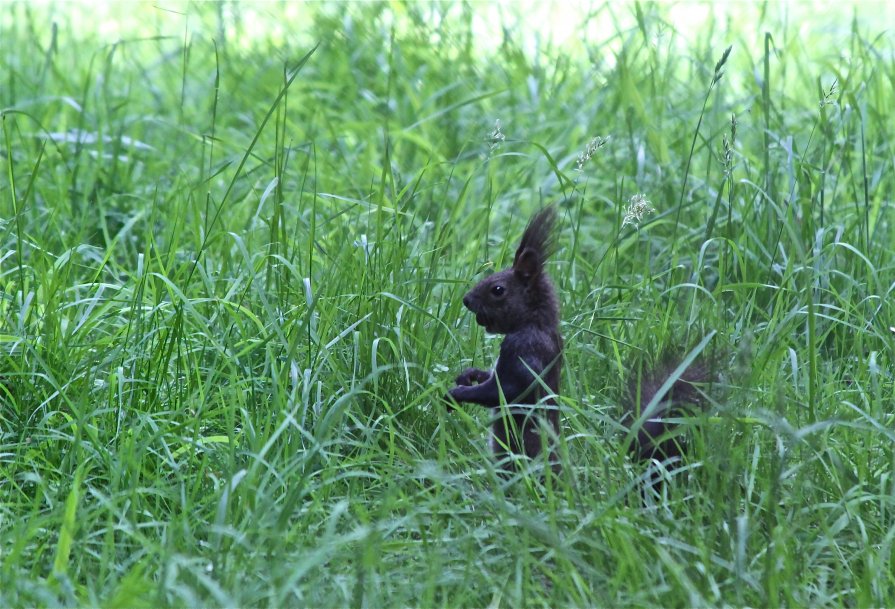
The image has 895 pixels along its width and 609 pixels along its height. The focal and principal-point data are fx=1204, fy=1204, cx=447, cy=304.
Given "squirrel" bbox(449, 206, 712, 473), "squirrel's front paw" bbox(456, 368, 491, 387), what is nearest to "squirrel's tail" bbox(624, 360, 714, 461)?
"squirrel" bbox(449, 206, 712, 473)

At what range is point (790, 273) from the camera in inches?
153

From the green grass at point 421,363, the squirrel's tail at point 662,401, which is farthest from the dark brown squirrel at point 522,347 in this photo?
the squirrel's tail at point 662,401

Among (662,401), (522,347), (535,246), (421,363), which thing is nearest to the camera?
(662,401)

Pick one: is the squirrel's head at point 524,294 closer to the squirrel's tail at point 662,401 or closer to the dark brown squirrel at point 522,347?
the dark brown squirrel at point 522,347

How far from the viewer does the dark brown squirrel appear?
3334 mm

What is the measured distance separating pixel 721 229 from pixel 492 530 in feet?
7.02

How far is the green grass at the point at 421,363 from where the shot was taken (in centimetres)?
279

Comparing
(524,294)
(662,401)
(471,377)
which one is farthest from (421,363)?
(662,401)

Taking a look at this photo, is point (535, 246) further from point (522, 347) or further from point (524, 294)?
point (522, 347)

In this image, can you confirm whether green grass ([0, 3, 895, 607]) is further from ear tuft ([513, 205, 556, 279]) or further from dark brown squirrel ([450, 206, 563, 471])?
ear tuft ([513, 205, 556, 279])

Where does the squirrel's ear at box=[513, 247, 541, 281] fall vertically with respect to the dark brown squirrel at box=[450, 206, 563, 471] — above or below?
above

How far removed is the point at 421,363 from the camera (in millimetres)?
3738

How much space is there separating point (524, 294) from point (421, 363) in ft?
1.54

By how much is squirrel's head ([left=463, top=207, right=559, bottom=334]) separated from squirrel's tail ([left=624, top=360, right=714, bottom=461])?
13.0 inches
